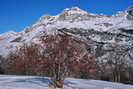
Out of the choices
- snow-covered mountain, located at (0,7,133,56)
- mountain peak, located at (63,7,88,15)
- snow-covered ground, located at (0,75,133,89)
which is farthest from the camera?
mountain peak, located at (63,7,88,15)

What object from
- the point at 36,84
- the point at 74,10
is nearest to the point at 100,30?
the point at 74,10

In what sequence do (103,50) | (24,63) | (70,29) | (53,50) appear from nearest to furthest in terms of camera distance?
(53,50)
(24,63)
(103,50)
(70,29)

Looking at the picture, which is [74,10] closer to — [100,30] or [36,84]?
[100,30]

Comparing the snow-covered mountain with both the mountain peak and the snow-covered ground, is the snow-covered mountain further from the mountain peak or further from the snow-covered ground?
the snow-covered ground

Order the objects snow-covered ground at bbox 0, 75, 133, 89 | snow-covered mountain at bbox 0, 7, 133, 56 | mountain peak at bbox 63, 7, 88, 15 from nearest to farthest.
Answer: snow-covered ground at bbox 0, 75, 133, 89
snow-covered mountain at bbox 0, 7, 133, 56
mountain peak at bbox 63, 7, 88, 15

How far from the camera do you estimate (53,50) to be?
9969mm

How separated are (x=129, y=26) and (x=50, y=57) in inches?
1212

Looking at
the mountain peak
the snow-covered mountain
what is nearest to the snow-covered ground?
the snow-covered mountain

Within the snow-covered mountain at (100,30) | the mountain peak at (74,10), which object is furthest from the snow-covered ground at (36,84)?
the mountain peak at (74,10)

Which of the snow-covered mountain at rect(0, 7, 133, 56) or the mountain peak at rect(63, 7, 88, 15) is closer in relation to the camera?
the snow-covered mountain at rect(0, 7, 133, 56)

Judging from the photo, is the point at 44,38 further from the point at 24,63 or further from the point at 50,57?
the point at 24,63

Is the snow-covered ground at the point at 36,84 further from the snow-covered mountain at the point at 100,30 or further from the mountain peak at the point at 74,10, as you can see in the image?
the mountain peak at the point at 74,10

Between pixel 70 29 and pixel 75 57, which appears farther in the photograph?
pixel 70 29

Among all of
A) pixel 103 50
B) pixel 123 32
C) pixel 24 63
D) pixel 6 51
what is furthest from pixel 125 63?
pixel 6 51
